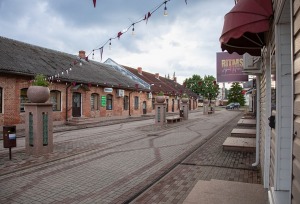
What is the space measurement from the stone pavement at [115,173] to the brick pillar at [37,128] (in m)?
0.37

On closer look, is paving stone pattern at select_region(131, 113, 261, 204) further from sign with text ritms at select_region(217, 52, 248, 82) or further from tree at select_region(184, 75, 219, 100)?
tree at select_region(184, 75, 219, 100)

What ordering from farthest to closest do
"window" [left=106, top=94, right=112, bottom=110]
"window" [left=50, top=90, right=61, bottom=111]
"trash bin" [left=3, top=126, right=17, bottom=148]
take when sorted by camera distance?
"window" [left=106, top=94, right=112, bottom=110], "window" [left=50, top=90, right=61, bottom=111], "trash bin" [left=3, top=126, right=17, bottom=148]

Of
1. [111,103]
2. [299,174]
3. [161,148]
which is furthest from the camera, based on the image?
[111,103]

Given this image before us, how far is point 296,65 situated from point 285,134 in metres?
1.09

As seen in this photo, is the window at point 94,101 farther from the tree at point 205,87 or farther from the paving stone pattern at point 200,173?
the tree at point 205,87

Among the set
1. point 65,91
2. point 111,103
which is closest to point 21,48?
point 65,91

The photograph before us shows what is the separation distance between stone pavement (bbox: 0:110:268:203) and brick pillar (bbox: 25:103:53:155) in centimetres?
37

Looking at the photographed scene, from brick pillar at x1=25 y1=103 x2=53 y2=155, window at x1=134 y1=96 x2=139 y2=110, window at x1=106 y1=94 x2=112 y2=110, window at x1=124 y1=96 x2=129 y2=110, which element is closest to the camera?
brick pillar at x1=25 y1=103 x2=53 y2=155

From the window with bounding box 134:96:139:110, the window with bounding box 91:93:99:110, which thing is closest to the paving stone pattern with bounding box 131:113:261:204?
the window with bounding box 91:93:99:110

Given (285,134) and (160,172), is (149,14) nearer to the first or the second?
Result: (160,172)

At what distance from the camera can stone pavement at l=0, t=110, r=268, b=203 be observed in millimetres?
5250

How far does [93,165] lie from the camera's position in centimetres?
759

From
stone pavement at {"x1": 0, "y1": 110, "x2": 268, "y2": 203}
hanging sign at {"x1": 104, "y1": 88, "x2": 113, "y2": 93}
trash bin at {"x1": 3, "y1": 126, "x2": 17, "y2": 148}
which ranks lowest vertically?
stone pavement at {"x1": 0, "y1": 110, "x2": 268, "y2": 203}

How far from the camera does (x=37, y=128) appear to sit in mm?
8758
